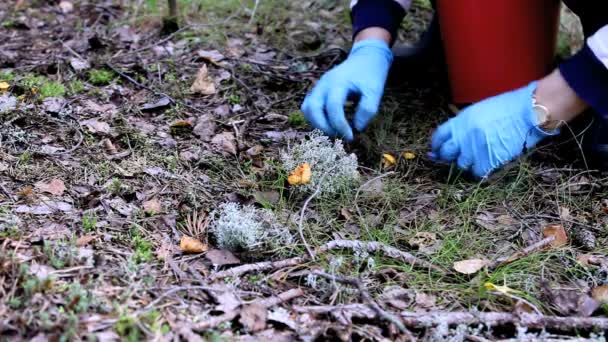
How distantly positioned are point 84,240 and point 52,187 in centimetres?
28

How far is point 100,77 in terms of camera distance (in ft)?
7.31

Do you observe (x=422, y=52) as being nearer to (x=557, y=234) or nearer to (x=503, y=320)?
(x=557, y=234)

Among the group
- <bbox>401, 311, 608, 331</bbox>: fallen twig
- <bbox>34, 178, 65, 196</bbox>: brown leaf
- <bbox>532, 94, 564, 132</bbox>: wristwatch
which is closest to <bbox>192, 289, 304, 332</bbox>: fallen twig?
<bbox>401, 311, 608, 331</bbox>: fallen twig

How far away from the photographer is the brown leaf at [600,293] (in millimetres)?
1425

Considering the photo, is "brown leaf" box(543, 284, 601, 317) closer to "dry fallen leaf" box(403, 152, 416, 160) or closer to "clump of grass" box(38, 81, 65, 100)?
"dry fallen leaf" box(403, 152, 416, 160)

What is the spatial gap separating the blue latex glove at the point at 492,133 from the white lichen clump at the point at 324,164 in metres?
0.33

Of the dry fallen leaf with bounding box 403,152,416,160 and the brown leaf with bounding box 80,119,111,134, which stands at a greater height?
the brown leaf with bounding box 80,119,111,134

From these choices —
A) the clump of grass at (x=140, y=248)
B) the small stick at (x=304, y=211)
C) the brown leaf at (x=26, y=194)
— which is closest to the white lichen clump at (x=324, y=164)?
the small stick at (x=304, y=211)

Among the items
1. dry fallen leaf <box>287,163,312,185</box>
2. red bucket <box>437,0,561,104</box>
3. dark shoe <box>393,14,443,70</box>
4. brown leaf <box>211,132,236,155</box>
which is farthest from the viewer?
dark shoe <box>393,14,443,70</box>

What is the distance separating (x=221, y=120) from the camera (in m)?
2.11

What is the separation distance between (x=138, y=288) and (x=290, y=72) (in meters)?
1.40

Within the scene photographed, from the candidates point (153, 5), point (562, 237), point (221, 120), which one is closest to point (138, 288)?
point (221, 120)

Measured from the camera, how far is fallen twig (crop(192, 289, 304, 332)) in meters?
1.21

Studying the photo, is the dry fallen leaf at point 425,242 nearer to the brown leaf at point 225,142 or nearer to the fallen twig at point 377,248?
the fallen twig at point 377,248
